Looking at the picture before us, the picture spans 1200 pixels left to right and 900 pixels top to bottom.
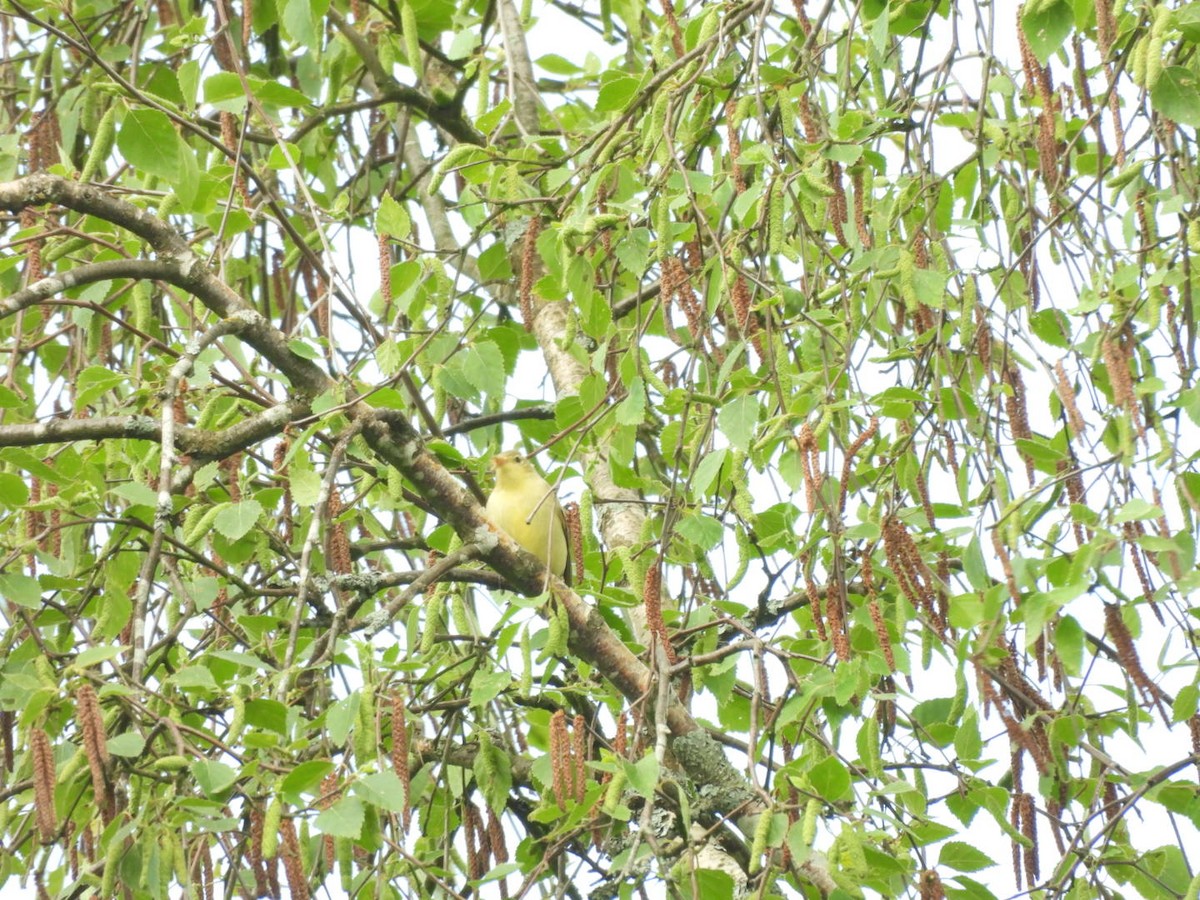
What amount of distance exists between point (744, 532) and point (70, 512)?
131 centimetres

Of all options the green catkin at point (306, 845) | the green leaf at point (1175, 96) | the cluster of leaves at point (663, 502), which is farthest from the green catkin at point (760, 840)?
the green leaf at point (1175, 96)

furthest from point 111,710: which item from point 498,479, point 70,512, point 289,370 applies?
point 498,479

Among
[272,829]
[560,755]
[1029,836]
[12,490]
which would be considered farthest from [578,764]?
[12,490]

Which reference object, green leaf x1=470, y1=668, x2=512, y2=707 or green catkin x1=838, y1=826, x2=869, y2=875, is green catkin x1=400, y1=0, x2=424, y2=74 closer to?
green leaf x1=470, y1=668, x2=512, y2=707

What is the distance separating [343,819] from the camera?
6.30 ft

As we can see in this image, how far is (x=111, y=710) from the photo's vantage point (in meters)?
2.45

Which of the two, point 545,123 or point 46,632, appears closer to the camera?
point 46,632

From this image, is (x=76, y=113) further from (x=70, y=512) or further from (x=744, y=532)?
(x=744, y=532)

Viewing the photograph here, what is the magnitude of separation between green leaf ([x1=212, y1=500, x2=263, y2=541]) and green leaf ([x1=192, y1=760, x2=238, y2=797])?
0.56 metres

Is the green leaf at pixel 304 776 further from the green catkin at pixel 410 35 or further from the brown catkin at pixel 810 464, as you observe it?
the green catkin at pixel 410 35

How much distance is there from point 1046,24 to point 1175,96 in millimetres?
245

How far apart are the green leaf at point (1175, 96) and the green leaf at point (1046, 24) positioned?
0.60 ft

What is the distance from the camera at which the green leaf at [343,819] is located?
190 cm

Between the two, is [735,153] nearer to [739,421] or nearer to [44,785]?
[739,421]
